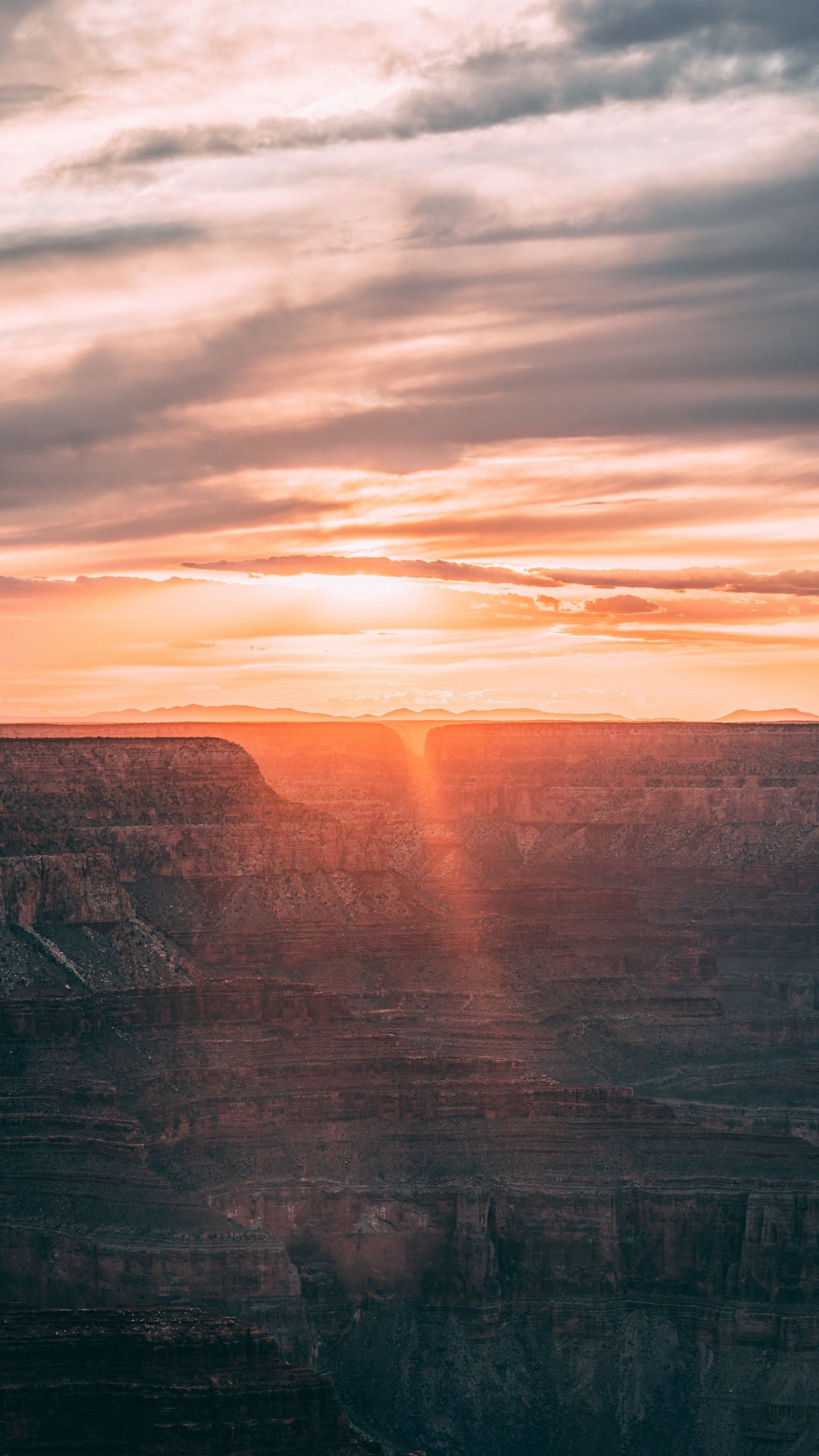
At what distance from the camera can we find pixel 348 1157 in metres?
86.2

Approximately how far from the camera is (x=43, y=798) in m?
102

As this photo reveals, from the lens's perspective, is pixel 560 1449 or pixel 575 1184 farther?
pixel 575 1184

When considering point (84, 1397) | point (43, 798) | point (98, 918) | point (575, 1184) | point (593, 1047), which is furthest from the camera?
point (593, 1047)

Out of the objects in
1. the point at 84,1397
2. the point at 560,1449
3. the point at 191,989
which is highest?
the point at 191,989

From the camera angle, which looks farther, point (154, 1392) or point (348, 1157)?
point (348, 1157)

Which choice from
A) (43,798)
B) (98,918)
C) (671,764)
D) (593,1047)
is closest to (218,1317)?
(98,918)

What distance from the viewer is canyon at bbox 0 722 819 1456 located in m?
75.6

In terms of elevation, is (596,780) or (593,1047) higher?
(596,780)

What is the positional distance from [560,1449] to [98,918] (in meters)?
32.4

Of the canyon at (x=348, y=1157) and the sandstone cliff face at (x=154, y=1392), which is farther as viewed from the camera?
the canyon at (x=348, y=1157)

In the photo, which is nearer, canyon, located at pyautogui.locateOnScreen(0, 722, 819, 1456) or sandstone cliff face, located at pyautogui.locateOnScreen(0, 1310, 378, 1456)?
sandstone cliff face, located at pyautogui.locateOnScreen(0, 1310, 378, 1456)

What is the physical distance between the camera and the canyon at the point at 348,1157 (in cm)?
7556

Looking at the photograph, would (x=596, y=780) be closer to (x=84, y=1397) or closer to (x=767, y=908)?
(x=767, y=908)

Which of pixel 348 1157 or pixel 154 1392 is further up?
pixel 348 1157
